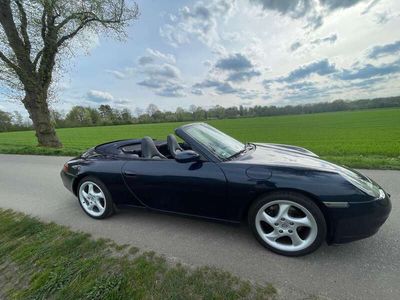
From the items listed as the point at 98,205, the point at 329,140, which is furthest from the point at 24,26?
the point at 329,140

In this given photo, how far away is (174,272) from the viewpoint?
2.08 metres

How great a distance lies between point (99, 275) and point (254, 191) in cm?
167

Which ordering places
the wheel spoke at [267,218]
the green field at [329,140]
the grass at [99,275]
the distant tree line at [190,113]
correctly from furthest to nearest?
the distant tree line at [190,113] < the green field at [329,140] < the wheel spoke at [267,218] < the grass at [99,275]

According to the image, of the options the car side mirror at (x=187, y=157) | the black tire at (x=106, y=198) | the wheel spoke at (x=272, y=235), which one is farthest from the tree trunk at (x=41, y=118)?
the wheel spoke at (x=272, y=235)

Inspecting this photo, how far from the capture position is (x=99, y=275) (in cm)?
208

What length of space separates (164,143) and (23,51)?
1153 centimetres

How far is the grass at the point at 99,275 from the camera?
185 cm

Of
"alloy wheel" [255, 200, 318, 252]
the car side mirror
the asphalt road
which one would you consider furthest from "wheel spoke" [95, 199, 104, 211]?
"alloy wheel" [255, 200, 318, 252]

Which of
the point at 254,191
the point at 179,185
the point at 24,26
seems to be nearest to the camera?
the point at 254,191

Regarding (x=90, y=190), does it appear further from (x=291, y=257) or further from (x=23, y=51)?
(x=23, y=51)

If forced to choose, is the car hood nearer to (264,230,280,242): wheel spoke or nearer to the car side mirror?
the car side mirror

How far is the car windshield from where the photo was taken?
2.72 m

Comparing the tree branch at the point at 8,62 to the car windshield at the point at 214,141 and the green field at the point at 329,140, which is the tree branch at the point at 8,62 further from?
the car windshield at the point at 214,141

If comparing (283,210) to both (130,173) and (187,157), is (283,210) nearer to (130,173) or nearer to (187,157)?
(187,157)
